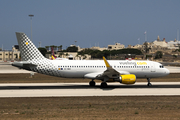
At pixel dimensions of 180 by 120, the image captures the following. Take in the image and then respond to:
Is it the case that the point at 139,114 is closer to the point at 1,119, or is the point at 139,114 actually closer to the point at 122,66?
the point at 1,119

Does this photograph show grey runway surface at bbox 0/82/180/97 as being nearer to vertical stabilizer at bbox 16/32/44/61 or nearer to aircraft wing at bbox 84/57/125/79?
aircraft wing at bbox 84/57/125/79

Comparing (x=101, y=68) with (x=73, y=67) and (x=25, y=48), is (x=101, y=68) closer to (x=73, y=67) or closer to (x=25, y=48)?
(x=73, y=67)

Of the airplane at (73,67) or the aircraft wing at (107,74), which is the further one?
the airplane at (73,67)

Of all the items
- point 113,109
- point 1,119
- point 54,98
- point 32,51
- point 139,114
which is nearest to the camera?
point 1,119

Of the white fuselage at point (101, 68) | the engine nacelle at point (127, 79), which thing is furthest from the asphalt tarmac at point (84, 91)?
the white fuselage at point (101, 68)

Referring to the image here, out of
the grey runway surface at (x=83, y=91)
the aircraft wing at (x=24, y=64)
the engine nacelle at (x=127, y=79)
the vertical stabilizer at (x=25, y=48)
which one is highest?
the vertical stabilizer at (x=25, y=48)

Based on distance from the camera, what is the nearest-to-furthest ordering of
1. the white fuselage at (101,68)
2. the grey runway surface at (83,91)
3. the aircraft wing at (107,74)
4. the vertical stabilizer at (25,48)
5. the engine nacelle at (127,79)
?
the grey runway surface at (83,91) < the engine nacelle at (127,79) < the aircraft wing at (107,74) < the vertical stabilizer at (25,48) < the white fuselage at (101,68)

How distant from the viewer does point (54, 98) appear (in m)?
24.0

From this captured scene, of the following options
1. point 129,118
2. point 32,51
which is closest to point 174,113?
point 129,118

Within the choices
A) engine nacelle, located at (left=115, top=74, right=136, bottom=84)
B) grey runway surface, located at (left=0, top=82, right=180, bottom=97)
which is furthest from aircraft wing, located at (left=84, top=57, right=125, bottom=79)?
grey runway surface, located at (left=0, top=82, right=180, bottom=97)

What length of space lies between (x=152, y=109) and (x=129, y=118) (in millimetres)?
3561

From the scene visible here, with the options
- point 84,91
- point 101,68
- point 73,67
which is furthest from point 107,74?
point 73,67

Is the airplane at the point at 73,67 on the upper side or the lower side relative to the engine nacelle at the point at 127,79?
upper

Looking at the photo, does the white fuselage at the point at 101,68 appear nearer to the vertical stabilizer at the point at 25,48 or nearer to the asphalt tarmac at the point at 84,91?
the asphalt tarmac at the point at 84,91
